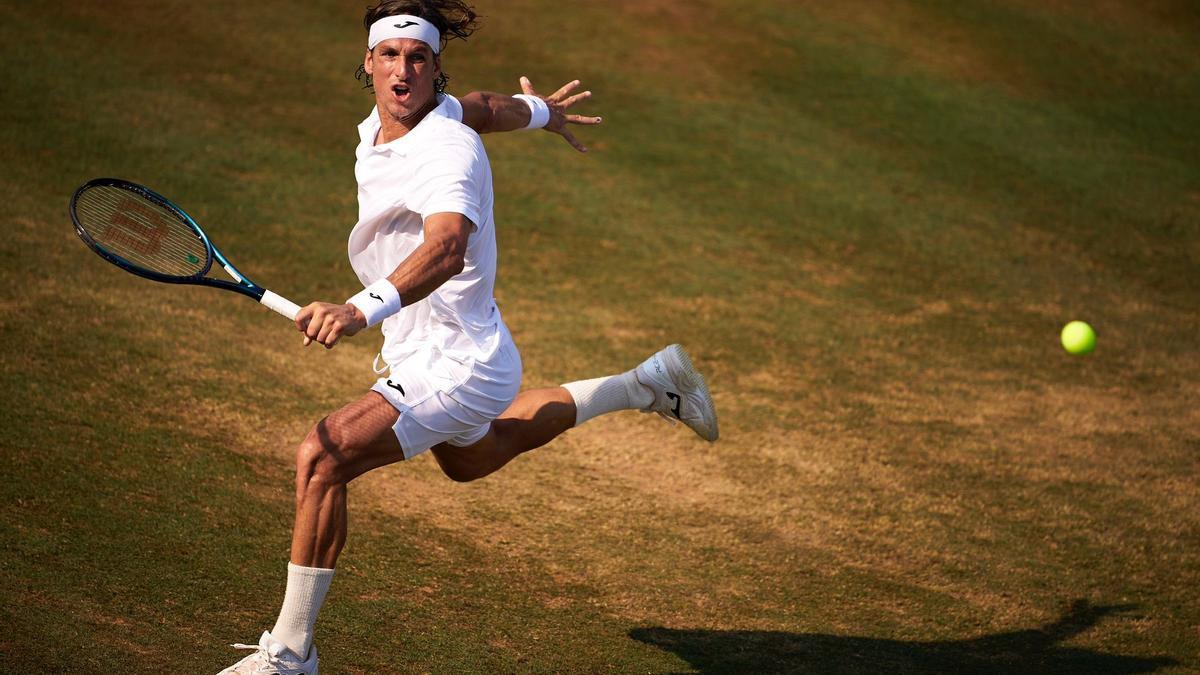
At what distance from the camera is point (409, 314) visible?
4.53 metres

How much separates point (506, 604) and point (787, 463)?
2.26 m

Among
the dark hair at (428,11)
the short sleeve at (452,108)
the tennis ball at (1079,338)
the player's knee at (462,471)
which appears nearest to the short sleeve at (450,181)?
the short sleeve at (452,108)

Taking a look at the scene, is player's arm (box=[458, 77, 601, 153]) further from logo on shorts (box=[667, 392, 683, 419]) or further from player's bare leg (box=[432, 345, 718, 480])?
logo on shorts (box=[667, 392, 683, 419])

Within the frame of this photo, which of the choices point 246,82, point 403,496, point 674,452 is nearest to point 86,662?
point 403,496

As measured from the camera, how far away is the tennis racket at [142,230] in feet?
14.8

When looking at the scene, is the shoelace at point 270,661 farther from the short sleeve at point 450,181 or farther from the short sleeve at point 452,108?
the short sleeve at point 452,108

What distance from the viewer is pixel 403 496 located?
607 cm

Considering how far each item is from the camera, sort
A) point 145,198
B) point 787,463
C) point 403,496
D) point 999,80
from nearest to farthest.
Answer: point 145,198
point 403,496
point 787,463
point 999,80

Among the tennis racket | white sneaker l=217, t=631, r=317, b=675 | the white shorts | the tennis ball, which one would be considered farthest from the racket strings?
the tennis ball

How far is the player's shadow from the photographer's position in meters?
4.97

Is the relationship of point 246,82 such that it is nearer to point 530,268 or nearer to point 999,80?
point 530,268

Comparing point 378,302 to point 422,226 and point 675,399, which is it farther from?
point 675,399

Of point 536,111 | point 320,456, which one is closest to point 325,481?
point 320,456

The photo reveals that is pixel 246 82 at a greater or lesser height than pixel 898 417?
greater
